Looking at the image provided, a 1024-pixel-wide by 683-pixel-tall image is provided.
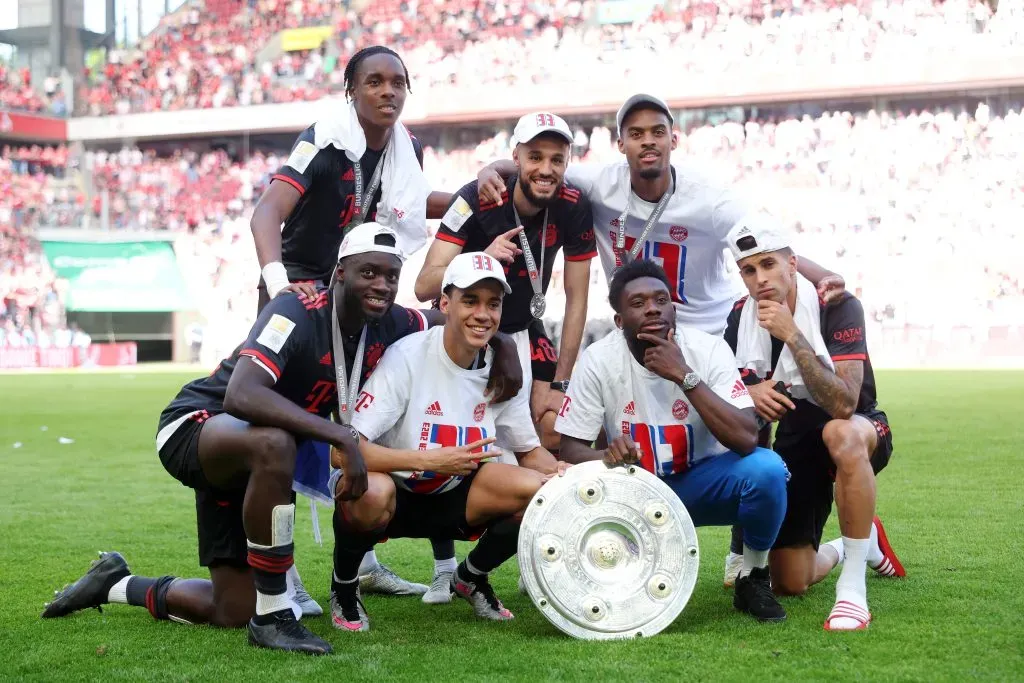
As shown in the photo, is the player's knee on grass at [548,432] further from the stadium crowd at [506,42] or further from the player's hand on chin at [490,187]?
the stadium crowd at [506,42]

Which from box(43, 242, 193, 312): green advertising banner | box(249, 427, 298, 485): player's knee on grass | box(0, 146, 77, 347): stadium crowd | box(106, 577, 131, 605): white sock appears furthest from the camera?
box(43, 242, 193, 312): green advertising banner

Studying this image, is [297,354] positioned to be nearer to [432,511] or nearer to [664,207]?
[432,511]

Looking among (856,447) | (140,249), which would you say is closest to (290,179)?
(856,447)

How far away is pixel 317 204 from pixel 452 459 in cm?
183

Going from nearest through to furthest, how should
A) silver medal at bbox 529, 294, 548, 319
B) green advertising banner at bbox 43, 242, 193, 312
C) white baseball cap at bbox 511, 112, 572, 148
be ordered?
white baseball cap at bbox 511, 112, 572, 148, silver medal at bbox 529, 294, 548, 319, green advertising banner at bbox 43, 242, 193, 312

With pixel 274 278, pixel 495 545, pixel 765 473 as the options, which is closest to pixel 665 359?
pixel 765 473

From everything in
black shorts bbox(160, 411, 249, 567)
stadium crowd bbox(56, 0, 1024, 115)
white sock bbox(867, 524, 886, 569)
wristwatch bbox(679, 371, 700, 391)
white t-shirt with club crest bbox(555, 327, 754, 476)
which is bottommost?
white sock bbox(867, 524, 886, 569)

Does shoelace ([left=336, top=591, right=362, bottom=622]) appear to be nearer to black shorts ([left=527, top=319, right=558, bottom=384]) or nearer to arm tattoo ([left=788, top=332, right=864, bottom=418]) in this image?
black shorts ([left=527, top=319, right=558, bottom=384])

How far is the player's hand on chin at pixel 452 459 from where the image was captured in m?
4.72

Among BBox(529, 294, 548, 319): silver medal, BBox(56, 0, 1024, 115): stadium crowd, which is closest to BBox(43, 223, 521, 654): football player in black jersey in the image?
BBox(529, 294, 548, 319): silver medal

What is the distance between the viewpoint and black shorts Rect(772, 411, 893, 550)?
17.6ft

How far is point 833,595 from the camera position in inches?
213

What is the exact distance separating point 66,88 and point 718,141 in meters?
24.0

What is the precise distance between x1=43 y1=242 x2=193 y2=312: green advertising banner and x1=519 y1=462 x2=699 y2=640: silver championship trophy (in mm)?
30848
